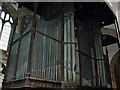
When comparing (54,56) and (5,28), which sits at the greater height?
(5,28)

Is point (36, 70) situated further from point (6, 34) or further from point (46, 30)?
point (6, 34)

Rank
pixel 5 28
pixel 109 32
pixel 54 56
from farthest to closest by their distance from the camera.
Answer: pixel 5 28, pixel 109 32, pixel 54 56

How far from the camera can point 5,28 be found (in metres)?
7.64

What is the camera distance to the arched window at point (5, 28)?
23.6 feet

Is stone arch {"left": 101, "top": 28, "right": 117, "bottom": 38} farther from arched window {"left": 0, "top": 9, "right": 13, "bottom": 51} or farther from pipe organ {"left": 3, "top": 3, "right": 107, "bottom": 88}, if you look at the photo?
arched window {"left": 0, "top": 9, "right": 13, "bottom": 51}

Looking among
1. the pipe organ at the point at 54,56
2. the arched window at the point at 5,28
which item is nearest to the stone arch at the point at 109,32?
the pipe organ at the point at 54,56

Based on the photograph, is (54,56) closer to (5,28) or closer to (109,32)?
(109,32)

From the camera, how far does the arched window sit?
23.6ft

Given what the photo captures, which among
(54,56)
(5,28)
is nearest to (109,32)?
(54,56)

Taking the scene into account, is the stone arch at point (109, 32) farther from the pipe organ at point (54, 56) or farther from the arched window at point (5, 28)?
the arched window at point (5, 28)

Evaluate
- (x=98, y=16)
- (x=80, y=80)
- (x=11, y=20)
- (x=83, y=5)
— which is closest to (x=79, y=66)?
(x=80, y=80)

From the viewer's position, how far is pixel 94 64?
505cm

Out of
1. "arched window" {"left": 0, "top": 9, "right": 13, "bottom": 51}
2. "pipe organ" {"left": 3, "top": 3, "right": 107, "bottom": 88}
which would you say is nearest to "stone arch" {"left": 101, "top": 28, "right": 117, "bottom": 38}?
"pipe organ" {"left": 3, "top": 3, "right": 107, "bottom": 88}

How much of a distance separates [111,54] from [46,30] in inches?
198
